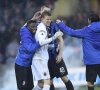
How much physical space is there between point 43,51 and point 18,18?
16.5ft

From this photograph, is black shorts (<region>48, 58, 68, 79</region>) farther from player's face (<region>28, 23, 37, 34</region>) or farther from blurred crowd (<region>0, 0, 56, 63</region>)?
blurred crowd (<region>0, 0, 56, 63</region>)

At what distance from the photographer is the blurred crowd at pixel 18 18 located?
13.8 metres

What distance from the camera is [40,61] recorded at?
905cm

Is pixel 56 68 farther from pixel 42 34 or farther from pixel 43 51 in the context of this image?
pixel 42 34

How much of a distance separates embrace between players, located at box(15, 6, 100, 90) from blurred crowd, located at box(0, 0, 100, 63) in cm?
410

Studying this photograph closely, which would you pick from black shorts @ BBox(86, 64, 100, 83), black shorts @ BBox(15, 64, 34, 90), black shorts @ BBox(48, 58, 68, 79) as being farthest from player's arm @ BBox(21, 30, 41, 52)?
black shorts @ BBox(86, 64, 100, 83)

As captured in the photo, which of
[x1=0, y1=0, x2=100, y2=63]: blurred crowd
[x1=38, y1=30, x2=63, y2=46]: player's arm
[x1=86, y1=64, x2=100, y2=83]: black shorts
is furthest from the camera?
[x1=0, y1=0, x2=100, y2=63]: blurred crowd

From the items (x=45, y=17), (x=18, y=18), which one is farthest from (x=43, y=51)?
(x=18, y=18)

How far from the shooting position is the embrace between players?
351 inches

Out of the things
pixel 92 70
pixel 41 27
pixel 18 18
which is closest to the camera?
pixel 41 27

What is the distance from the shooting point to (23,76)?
30.6 ft

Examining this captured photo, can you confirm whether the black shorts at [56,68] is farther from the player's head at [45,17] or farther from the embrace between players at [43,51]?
the player's head at [45,17]

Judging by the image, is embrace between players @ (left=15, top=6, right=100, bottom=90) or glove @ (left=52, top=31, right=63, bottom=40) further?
embrace between players @ (left=15, top=6, right=100, bottom=90)

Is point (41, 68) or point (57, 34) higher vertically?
point (57, 34)
